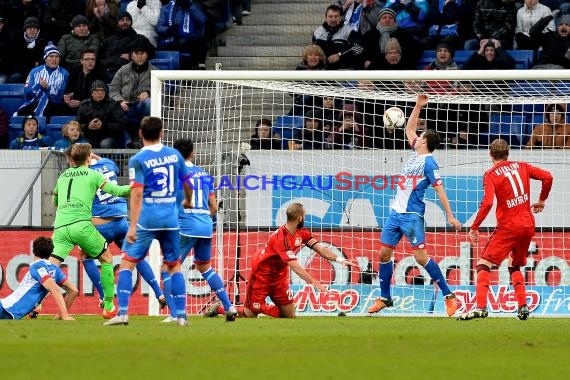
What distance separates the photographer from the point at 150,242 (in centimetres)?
1218

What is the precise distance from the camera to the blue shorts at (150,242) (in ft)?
39.5

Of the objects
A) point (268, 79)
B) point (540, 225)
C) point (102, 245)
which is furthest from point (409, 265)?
point (102, 245)

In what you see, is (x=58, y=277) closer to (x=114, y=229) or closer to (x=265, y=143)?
(x=114, y=229)

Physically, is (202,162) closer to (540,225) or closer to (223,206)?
(223,206)

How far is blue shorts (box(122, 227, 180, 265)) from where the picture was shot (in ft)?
39.5

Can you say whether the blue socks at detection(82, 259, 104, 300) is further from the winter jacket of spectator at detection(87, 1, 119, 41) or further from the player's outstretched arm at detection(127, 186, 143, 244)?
the winter jacket of spectator at detection(87, 1, 119, 41)

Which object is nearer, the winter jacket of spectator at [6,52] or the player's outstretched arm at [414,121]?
the player's outstretched arm at [414,121]

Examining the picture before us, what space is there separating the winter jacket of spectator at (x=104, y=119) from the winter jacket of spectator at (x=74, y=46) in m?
2.38

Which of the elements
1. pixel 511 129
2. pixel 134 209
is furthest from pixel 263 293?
pixel 511 129

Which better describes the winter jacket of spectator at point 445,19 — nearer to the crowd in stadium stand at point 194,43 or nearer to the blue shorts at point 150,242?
the crowd in stadium stand at point 194,43

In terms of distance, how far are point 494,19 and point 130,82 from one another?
251 inches

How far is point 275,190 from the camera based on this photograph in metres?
17.7

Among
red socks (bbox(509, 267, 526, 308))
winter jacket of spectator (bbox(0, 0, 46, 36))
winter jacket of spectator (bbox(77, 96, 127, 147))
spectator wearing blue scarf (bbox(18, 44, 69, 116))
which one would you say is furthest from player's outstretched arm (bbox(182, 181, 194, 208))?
winter jacket of spectator (bbox(0, 0, 46, 36))

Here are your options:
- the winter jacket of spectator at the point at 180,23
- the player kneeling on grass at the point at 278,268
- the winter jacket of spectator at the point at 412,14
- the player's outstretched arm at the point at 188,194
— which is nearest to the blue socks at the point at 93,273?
the player kneeling on grass at the point at 278,268
